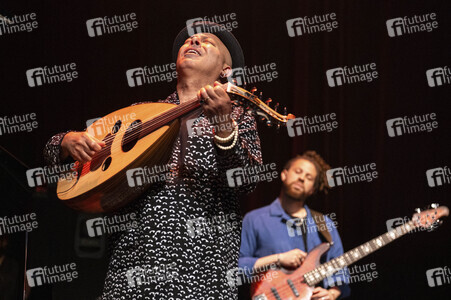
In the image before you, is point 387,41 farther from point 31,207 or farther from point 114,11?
point 31,207

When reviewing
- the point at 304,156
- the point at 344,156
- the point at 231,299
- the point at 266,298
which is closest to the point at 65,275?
the point at 266,298

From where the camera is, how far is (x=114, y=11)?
13.8ft

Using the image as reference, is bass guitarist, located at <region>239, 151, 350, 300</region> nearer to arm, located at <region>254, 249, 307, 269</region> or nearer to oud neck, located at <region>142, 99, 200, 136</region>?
arm, located at <region>254, 249, 307, 269</region>

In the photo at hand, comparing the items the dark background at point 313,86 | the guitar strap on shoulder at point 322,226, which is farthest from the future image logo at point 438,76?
the guitar strap on shoulder at point 322,226

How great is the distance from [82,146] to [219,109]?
1.72 ft

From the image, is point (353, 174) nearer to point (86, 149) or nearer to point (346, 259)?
point (346, 259)

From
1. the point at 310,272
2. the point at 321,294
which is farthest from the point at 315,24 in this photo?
the point at 321,294

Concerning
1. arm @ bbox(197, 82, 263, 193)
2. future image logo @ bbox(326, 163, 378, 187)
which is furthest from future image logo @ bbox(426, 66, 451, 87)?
arm @ bbox(197, 82, 263, 193)

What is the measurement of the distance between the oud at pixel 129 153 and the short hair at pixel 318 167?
178 cm

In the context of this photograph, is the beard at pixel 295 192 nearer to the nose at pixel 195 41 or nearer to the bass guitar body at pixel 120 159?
the nose at pixel 195 41

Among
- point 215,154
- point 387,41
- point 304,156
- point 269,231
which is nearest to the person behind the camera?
point 215,154

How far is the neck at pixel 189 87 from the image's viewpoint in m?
2.26

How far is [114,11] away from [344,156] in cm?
188

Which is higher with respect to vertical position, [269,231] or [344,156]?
[344,156]
